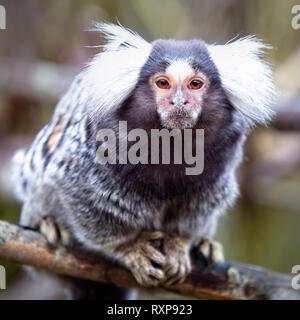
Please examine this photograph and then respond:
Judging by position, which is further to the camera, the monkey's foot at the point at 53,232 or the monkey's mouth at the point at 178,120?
the monkey's foot at the point at 53,232

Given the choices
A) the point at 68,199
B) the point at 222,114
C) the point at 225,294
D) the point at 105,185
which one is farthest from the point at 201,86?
the point at 225,294

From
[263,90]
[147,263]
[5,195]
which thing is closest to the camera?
[263,90]

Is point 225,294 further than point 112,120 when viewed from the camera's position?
Yes

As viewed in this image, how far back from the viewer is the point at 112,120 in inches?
96.3

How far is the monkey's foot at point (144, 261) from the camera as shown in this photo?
268 centimetres

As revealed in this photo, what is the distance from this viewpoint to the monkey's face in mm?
2227

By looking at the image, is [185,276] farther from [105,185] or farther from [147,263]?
[105,185]

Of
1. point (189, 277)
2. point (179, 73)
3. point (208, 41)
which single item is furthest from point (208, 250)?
point (208, 41)

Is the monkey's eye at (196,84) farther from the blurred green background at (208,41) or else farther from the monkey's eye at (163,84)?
the blurred green background at (208,41)

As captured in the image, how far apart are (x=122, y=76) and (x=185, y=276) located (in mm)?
1062

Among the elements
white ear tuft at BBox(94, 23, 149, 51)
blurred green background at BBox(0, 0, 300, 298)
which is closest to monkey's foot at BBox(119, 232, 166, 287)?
white ear tuft at BBox(94, 23, 149, 51)

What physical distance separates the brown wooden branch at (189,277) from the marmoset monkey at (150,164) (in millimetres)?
69

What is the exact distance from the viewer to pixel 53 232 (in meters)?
2.79

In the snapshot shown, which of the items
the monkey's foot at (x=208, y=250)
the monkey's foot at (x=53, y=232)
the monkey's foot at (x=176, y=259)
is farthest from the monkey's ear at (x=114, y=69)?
the monkey's foot at (x=208, y=250)
